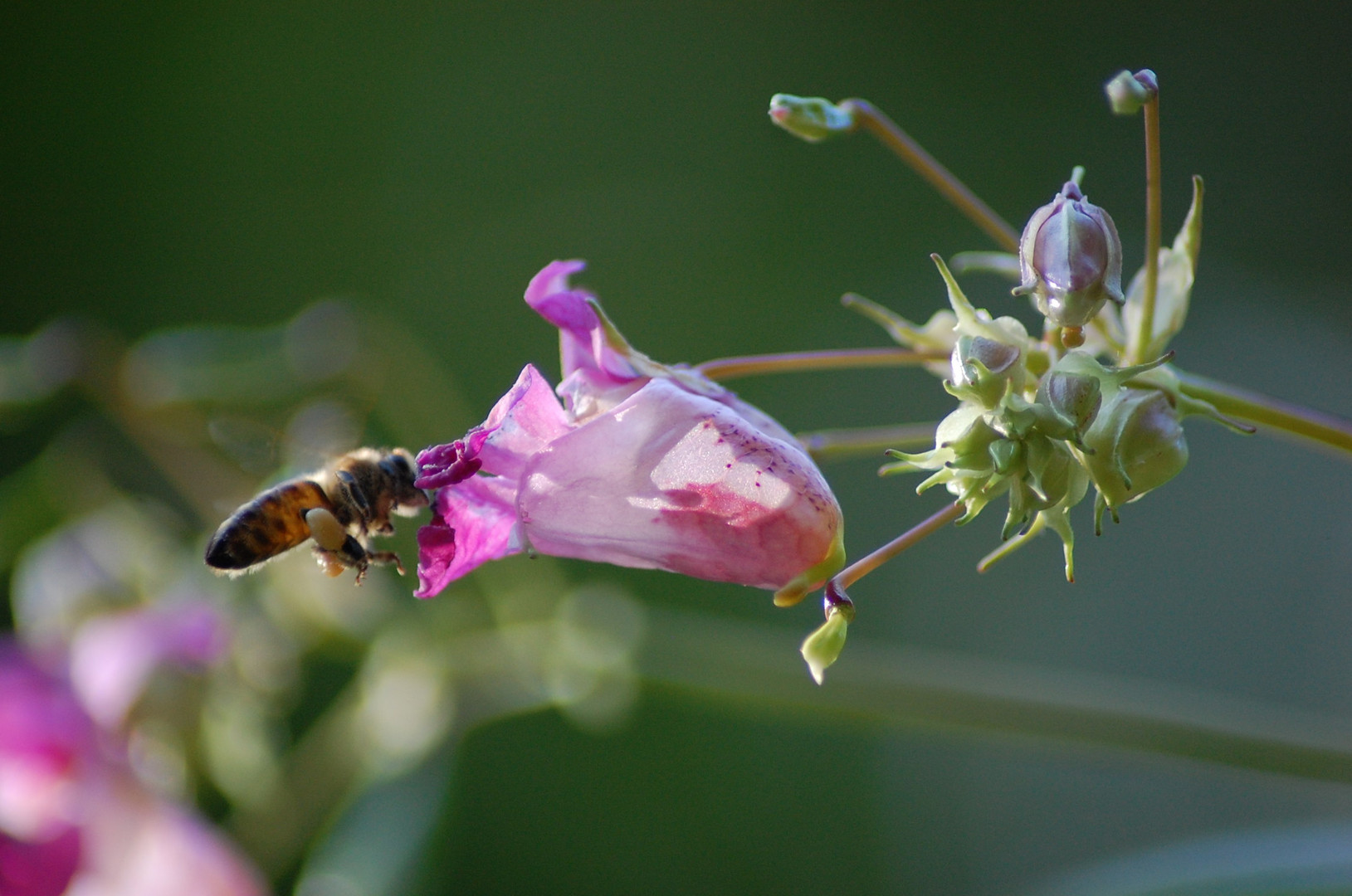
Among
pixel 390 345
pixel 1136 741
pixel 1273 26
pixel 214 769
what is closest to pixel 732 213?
pixel 1273 26

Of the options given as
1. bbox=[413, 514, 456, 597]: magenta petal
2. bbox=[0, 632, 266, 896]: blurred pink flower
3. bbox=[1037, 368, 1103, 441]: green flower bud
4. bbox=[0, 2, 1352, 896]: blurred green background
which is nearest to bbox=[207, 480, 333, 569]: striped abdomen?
bbox=[413, 514, 456, 597]: magenta petal

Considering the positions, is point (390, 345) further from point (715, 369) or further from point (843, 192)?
point (843, 192)

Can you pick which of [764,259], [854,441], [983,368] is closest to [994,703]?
[854,441]

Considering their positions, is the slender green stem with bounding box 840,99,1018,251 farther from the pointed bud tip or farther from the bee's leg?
the bee's leg

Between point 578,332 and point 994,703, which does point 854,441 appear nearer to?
point 578,332

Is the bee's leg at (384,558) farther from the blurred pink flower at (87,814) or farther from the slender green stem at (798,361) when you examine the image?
the blurred pink flower at (87,814)
